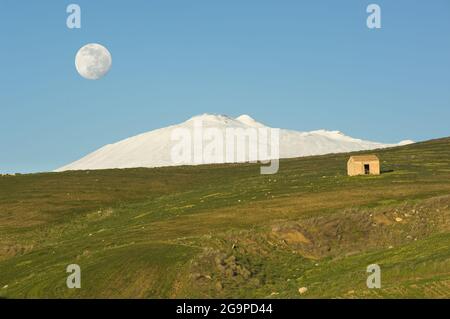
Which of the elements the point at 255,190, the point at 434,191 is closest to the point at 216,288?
the point at 434,191

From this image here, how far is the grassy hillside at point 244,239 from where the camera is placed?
56656mm

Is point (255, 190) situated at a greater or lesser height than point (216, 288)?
greater

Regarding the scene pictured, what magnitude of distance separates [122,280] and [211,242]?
973 centimetres

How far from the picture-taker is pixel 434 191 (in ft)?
267

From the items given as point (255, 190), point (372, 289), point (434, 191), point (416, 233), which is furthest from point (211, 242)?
point (255, 190)

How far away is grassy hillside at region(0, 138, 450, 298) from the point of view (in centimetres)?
5666

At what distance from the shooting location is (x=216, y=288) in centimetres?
5738

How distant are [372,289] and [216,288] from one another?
43.5 feet

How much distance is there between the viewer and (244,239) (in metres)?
67.1

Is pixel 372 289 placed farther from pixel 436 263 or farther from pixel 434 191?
pixel 434 191

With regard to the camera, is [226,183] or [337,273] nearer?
[337,273]
